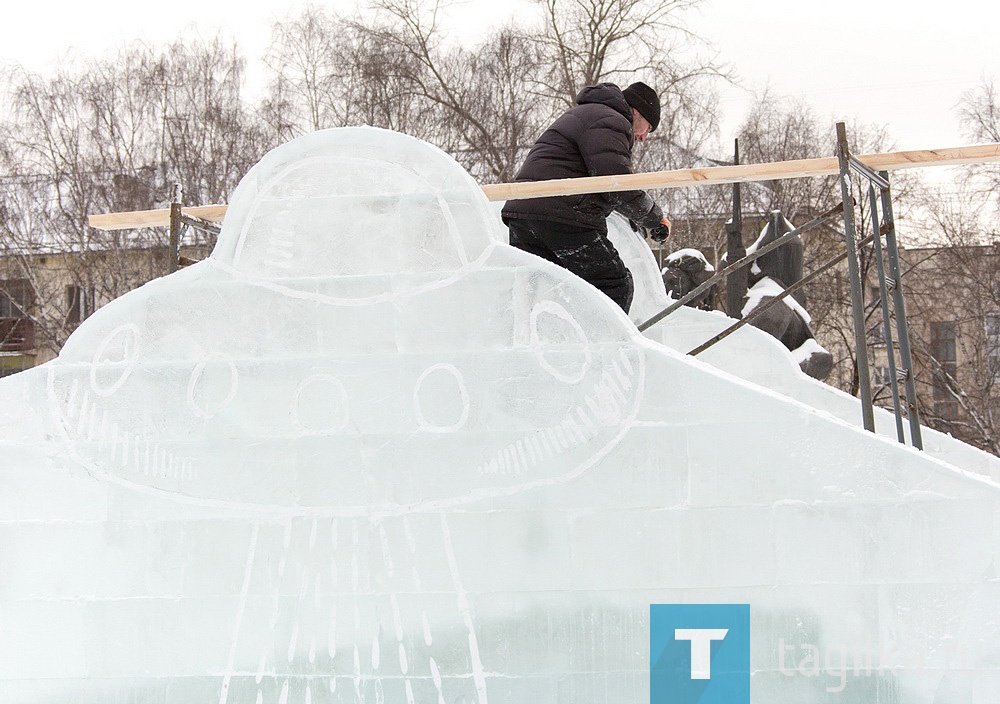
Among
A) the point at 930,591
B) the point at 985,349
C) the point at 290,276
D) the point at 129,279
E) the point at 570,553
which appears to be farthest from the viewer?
the point at 985,349

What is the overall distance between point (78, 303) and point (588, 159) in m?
21.4

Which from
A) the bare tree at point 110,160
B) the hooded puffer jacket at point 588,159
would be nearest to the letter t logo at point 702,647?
the hooded puffer jacket at point 588,159

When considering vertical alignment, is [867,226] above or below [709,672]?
above

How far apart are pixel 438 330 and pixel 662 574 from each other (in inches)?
36.9

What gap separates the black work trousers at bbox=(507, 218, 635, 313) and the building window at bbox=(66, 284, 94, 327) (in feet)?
61.4

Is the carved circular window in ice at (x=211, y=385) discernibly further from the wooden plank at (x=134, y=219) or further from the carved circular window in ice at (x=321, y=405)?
the wooden plank at (x=134, y=219)

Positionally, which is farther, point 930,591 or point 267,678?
point 267,678

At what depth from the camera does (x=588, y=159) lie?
3.59m

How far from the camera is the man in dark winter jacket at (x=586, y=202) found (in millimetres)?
3588

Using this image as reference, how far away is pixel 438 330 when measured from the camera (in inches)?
115

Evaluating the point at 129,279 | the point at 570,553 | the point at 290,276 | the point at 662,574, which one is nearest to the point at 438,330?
the point at 290,276

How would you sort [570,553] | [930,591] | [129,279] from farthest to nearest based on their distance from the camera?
[129,279], [570,553], [930,591]

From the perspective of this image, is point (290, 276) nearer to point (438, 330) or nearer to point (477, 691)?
point (438, 330)

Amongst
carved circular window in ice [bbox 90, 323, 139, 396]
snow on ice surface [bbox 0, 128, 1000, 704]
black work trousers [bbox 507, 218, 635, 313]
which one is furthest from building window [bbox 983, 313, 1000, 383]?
carved circular window in ice [bbox 90, 323, 139, 396]
